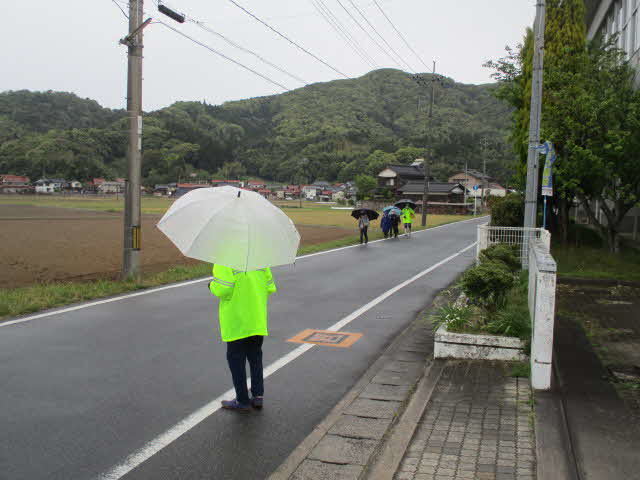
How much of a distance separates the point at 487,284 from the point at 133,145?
8.27 metres

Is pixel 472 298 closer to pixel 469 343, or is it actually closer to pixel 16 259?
pixel 469 343

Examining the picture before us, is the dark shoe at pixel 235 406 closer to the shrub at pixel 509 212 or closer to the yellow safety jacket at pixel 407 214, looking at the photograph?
the shrub at pixel 509 212

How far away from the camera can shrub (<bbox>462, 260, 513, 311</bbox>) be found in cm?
700

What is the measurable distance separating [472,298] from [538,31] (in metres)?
8.45

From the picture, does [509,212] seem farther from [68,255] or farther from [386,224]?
[68,255]

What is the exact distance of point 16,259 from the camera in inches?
679

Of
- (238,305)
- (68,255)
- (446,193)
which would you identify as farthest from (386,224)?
(446,193)

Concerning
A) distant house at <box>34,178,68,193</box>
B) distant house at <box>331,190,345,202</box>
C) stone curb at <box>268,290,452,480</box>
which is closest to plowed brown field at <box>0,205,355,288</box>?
stone curb at <box>268,290,452,480</box>

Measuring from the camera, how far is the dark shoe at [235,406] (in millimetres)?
4852

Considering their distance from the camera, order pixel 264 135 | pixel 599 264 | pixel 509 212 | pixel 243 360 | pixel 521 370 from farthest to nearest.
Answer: pixel 264 135 → pixel 509 212 → pixel 599 264 → pixel 521 370 → pixel 243 360

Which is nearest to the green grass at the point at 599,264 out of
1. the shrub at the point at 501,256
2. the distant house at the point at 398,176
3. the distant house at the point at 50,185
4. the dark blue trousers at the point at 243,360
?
the shrub at the point at 501,256

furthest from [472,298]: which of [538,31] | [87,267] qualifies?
[87,267]

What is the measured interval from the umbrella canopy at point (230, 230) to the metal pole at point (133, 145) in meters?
7.94

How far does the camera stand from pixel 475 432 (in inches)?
172
